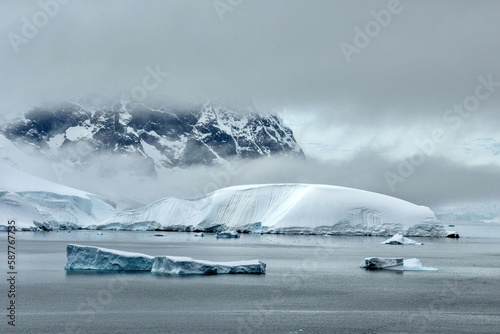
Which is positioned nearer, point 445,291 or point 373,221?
point 445,291

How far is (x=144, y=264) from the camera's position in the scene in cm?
2878

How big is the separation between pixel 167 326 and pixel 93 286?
828cm

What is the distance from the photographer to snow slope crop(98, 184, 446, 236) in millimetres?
83250

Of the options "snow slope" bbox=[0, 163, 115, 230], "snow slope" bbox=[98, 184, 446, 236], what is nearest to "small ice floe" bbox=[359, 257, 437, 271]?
"snow slope" bbox=[98, 184, 446, 236]

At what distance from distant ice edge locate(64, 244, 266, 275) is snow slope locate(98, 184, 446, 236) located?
5539 cm

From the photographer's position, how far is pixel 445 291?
24094 millimetres

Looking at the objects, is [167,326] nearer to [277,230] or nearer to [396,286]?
[396,286]

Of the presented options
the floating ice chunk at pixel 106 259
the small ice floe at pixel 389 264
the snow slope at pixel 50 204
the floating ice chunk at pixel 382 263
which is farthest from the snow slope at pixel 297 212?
the floating ice chunk at pixel 106 259

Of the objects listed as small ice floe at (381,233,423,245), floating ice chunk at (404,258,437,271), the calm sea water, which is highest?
small ice floe at (381,233,423,245)

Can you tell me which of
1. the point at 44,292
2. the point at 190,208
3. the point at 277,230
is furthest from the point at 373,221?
the point at 44,292

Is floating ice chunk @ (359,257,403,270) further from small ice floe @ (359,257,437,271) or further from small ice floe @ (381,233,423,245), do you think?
small ice floe @ (381,233,423,245)

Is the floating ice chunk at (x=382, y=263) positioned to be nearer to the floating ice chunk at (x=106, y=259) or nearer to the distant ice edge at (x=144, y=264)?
the distant ice edge at (x=144, y=264)

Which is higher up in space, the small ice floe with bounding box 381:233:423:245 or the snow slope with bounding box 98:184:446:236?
the snow slope with bounding box 98:184:446:236

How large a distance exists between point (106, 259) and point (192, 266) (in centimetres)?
396
